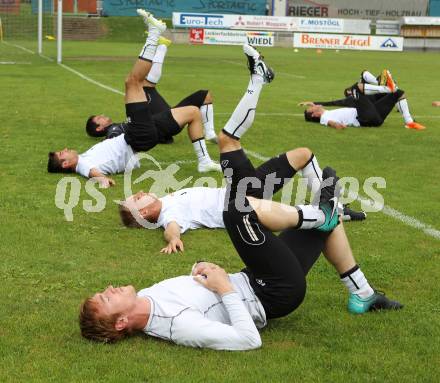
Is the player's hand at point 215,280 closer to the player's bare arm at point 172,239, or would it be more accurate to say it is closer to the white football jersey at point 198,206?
the player's bare arm at point 172,239

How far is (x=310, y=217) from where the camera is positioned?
4977 millimetres

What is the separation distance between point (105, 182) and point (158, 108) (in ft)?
10.6

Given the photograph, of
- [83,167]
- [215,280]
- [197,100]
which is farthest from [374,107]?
[215,280]

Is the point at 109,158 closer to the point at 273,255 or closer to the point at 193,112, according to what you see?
the point at 193,112

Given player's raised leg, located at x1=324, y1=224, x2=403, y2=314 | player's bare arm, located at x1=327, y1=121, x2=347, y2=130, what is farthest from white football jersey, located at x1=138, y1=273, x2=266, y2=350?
player's bare arm, located at x1=327, y1=121, x2=347, y2=130

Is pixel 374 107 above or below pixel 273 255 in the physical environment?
below

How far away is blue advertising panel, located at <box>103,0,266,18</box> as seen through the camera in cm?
5653

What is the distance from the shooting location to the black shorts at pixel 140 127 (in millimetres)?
9867

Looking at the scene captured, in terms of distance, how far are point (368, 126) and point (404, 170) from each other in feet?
14.0

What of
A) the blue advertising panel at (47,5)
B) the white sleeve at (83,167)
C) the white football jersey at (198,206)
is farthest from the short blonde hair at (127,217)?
the blue advertising panel at (47,5)

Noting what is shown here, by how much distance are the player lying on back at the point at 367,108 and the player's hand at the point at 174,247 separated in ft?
26.5

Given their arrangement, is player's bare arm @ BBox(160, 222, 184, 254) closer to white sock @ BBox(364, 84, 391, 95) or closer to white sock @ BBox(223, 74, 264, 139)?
white sock @ BBox(223, 74, 264, 139)

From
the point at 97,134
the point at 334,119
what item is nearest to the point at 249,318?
the point at 97,134

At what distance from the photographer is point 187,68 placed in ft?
94.8
